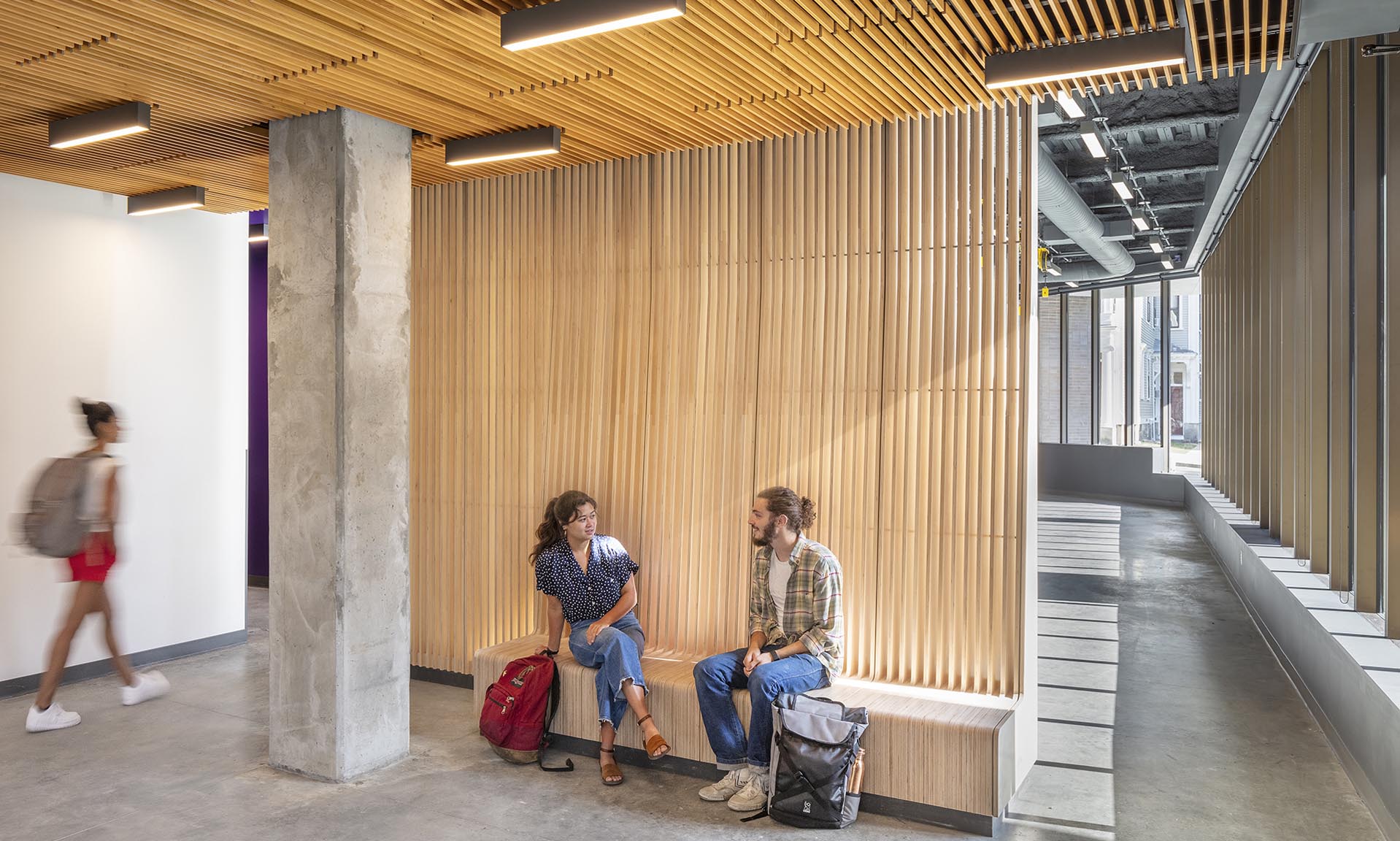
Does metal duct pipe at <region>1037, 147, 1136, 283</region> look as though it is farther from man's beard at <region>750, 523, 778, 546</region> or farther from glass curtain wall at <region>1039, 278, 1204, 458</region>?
→ man's beard at <region>750, 523, 778, 546</region>

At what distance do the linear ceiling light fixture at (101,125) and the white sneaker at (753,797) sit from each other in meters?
4.18

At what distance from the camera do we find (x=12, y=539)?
20.3 ft

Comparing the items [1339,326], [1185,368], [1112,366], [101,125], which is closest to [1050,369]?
[1112,366]

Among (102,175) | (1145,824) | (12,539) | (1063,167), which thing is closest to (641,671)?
(1145,824)

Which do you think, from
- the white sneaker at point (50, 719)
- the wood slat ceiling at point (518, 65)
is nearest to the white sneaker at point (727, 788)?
the wood slat ceiling at point (518, 65)

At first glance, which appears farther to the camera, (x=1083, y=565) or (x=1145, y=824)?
(x=1083, y=565)

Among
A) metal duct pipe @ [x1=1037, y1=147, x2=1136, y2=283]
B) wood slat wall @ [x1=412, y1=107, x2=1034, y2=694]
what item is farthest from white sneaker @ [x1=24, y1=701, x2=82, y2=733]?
metal duct pipe @ [x1=1037, y1=147, x2=1136, y2=283]

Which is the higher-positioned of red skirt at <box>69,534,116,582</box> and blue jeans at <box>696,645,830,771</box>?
red skirt at <box>69,534,116,582</box>

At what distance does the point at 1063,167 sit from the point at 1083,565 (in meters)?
5.26

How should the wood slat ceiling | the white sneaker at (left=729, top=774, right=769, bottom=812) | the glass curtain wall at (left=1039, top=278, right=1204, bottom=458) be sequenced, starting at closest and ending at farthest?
1. the wood slat ceiling
2. the white sneaker at (left=729, top=774, right=769, bottom=812)
3. the glass curtain wall at (left=1039, top=278, right=1204, bottom=458)

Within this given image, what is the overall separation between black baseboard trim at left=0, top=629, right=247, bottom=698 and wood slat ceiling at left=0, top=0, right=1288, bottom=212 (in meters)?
3.31

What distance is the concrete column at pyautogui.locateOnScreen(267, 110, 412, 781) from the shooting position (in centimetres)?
470

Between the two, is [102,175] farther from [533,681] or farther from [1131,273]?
[1131,273]

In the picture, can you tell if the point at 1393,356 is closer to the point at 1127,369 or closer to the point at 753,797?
the point at 753,797
